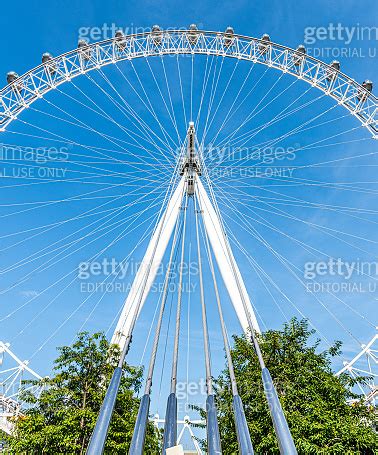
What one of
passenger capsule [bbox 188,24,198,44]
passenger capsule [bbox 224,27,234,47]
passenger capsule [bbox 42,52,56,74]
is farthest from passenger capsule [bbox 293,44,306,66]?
passenger capsule [bbox 42,52,56,74]

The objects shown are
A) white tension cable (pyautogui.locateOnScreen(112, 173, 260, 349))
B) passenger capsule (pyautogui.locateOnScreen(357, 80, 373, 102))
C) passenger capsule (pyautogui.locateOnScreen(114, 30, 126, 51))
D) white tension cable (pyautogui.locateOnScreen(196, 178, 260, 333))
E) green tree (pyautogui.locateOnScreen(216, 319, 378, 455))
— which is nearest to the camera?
green tree (pyautogui.locateOnScreen(216, 319, 378, 455))

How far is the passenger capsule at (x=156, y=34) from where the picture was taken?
23.9 meters

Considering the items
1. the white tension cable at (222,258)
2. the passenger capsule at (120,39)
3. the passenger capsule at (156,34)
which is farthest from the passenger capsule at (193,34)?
the white tension cable at (222,258)

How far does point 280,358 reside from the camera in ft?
58.9

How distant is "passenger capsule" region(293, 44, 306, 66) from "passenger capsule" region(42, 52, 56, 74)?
543 inches

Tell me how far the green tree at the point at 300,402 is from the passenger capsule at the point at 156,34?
57.7ft

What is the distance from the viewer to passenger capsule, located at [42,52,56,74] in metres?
22.3

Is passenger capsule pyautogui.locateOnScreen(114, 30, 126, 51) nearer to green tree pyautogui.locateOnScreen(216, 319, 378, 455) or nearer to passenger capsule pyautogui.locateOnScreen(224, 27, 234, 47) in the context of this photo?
passenger capsule pyautogui.locateOnScreen(224, 27, 234, 47)

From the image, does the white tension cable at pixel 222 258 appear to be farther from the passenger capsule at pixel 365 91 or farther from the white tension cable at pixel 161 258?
the passenger capsule at pixel 365 91

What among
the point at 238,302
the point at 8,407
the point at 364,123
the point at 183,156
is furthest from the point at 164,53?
the point at 8,407

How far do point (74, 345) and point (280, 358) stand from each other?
31.0 ft

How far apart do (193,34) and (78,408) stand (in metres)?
21.1

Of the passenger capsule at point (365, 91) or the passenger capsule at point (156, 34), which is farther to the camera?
the passenger capsule at point (156, 34)

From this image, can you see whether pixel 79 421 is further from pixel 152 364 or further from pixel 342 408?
pixel 342 408
